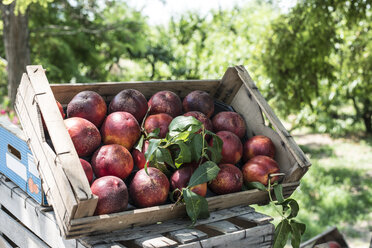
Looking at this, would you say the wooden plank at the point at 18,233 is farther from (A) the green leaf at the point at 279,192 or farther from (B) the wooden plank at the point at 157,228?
(A) the green leaf at the point at 279,192

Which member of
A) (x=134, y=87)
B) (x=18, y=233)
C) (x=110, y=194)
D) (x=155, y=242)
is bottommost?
(x=18, y=233)

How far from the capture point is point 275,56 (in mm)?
3979

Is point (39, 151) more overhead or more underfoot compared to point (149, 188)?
more overhead

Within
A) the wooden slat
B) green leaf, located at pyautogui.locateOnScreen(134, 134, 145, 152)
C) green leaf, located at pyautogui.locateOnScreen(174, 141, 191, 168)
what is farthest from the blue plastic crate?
the wooden slat

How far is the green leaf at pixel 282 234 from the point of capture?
53.4 inches

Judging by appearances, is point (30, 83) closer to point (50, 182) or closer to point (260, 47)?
point (50, 182)

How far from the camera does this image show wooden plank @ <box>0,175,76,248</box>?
1.33 meters

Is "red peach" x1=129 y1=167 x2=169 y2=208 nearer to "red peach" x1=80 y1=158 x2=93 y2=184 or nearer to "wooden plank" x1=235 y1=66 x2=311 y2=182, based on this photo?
"red peach" x1=80 y1=158 x2=93 y2=184

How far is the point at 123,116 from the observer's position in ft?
5.06

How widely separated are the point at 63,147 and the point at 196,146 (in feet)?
1.52

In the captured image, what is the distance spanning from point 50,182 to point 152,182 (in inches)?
13.3

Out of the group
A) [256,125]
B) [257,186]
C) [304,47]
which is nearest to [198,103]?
[256,125]

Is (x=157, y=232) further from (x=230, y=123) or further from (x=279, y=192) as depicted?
(x=230, y=123)

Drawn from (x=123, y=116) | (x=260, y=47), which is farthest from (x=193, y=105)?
(x=260, y=47)
